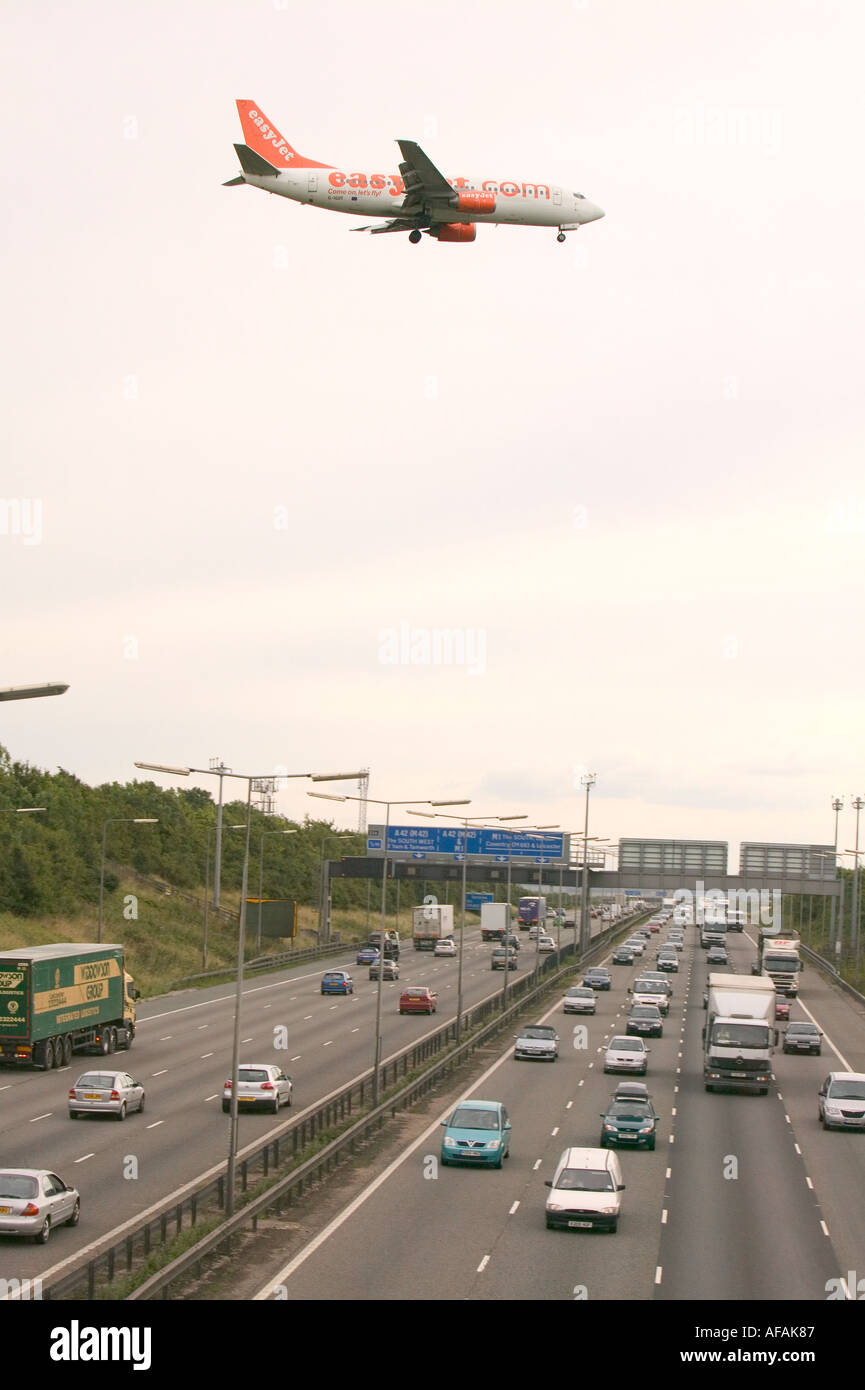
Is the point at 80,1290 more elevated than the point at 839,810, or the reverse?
the point at 839,810

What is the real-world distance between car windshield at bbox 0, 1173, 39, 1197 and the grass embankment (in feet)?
194

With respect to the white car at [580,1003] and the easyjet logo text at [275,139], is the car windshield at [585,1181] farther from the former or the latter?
the white car at [580,1003]

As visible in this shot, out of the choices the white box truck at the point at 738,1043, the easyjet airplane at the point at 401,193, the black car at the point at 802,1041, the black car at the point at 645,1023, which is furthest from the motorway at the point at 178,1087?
the easyjet airplane at the point at 401,193

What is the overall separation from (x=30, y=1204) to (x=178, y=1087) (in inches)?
1011

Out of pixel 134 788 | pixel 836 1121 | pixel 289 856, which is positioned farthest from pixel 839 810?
pixel 836 1121

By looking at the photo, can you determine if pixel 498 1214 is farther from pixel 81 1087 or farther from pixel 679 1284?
pixel 81 1087

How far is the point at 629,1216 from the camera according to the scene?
38.0 m

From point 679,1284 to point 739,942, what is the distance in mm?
155823

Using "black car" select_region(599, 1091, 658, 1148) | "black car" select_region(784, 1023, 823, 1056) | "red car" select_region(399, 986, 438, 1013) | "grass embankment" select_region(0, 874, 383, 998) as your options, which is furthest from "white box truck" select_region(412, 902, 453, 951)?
"black car" select_region(599, 1091, 658, 1148)

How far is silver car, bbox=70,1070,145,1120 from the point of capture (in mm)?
49969

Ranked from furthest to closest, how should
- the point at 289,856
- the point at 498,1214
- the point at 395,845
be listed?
1. the point at 289,856
2. the point at 395,845
3. the point at 498,1214

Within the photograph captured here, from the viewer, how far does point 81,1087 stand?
50375 millimetres

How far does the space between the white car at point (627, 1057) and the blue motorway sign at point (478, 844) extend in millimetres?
54096

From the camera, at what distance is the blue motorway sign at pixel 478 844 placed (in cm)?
12125
